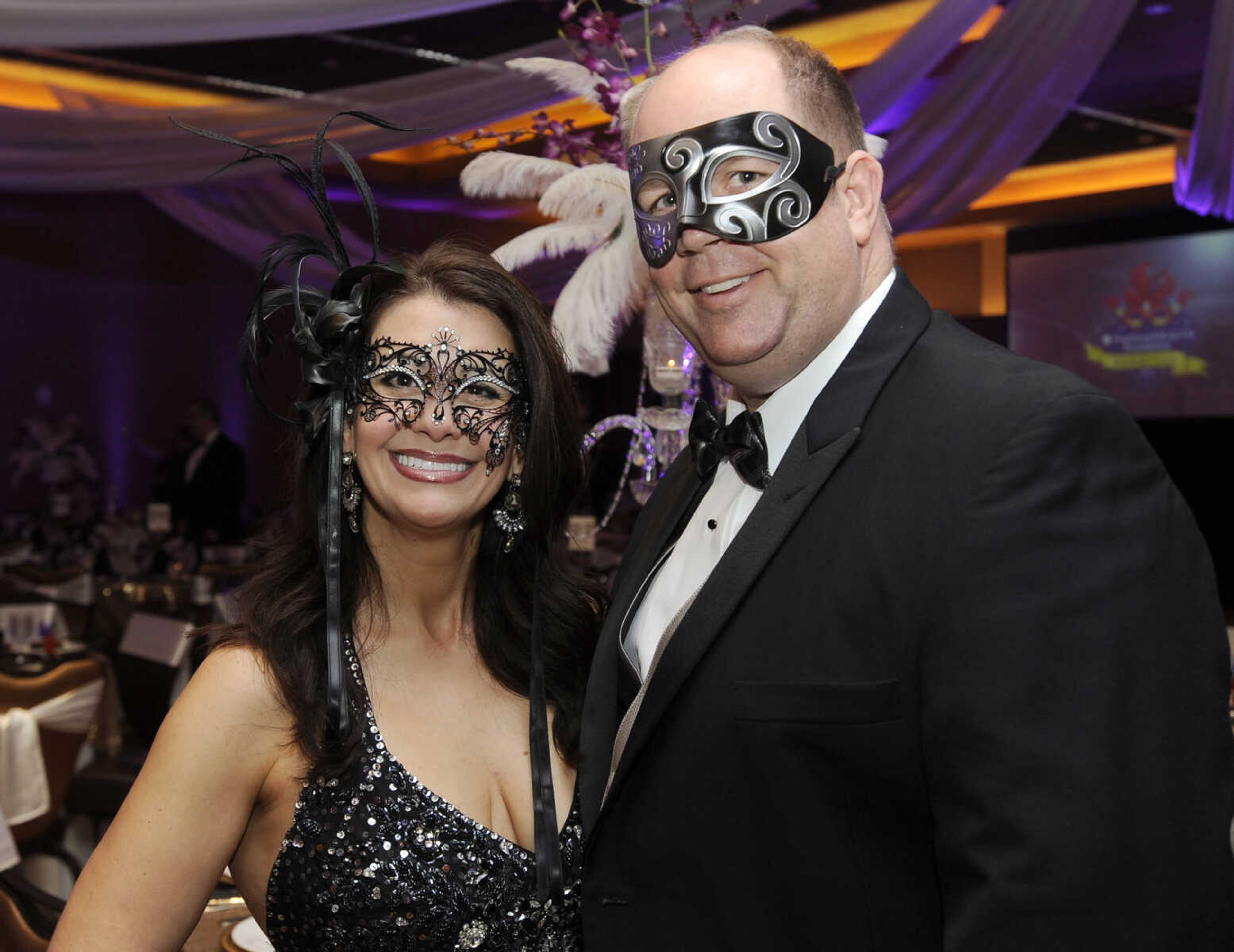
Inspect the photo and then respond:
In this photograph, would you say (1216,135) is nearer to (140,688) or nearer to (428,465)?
(428,465)

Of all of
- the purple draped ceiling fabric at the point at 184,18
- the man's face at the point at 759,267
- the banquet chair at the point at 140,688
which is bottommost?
the banquet chair at the point at 140,688

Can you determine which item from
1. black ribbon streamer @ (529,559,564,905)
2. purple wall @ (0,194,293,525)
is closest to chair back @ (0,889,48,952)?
black ribbon streamer @ (529,559,564,905)

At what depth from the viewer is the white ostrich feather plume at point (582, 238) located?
2701 mm

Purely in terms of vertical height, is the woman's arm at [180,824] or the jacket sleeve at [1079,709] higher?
the jacket sleeve at [1079,709]

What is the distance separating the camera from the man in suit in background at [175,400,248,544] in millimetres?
7230

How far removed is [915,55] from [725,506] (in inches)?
110

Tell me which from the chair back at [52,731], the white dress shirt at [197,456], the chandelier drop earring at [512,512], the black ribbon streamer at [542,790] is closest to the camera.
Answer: the black ribbon streamer at [542,790]

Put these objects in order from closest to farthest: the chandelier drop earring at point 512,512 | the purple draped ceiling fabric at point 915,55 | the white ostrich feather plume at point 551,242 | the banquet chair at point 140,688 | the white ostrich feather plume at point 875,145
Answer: the chandelier drop earring at point 512,512
the white ostrich feather plume at point 875,145
the white ostrich feather plume at point 551,242
the purple draped ceiling fabric at point 915,55
the banquet chair at point 140,688

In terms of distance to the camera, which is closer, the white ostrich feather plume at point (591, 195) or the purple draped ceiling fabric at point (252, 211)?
the white ostrich feather plume at point (591, 195)

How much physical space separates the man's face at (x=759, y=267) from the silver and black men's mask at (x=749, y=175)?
2cm

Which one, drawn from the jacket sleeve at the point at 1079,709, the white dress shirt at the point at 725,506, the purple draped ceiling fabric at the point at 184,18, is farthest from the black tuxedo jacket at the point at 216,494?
the jacket sleeve at the point at 1079,709

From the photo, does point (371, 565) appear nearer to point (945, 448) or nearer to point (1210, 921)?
point (945, 448)

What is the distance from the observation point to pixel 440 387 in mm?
1719

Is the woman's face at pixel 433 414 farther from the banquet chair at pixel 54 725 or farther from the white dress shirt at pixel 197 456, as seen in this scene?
the white dress shirt at pixel 197 456
